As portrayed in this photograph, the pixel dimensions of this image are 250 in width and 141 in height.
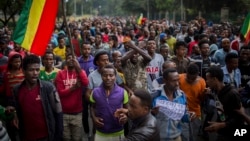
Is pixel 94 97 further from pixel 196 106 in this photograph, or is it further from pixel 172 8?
pixel 172 8

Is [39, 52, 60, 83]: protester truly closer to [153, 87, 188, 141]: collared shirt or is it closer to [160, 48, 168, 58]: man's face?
[153, 87, 188, 141]: collared shirt

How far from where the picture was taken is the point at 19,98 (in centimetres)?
417

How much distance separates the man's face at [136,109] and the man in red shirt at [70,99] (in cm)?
220

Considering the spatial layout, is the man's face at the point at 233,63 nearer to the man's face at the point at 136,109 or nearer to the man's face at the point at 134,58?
the man's face at the point at 134,58

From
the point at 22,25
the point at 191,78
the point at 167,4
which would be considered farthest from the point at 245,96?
the point at 167,4

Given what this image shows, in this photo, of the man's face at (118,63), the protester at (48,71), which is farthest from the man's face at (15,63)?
the man's face at (118,63)

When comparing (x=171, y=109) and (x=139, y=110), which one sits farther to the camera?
(x=171, y=109)

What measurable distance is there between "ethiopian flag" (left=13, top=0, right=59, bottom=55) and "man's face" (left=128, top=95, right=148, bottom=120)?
176cm

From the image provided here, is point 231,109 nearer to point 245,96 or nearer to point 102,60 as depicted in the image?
point 245,96

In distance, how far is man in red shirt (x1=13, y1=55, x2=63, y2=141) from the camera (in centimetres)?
416

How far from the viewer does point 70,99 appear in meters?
5.60

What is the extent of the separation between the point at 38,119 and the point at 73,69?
1.58 m

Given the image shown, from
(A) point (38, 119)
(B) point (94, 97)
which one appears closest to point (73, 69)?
(B) point (94, 97)

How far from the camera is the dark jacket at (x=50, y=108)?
4.18 meters
